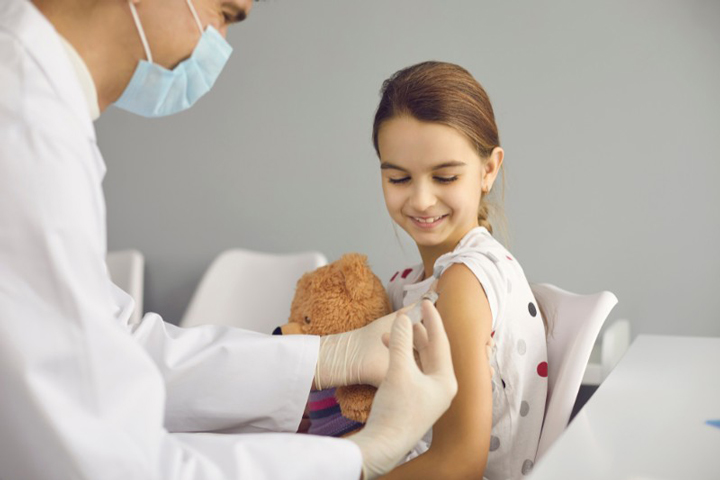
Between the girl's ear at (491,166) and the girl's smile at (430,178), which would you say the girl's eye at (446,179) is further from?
the girl's ear at (491,166)

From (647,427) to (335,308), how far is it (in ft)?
2.12

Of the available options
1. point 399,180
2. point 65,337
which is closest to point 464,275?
point 399,180

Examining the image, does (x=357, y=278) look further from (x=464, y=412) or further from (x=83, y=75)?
(x=83, y=75)

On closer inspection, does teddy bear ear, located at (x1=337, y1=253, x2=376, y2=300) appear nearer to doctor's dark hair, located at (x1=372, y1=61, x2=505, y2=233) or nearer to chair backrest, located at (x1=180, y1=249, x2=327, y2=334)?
doctor's dark hair, located at (x1=372, y1=61, x2=505, y2=233)

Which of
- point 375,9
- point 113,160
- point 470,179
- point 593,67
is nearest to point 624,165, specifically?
point 593,67

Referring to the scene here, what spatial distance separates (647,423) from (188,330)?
75 centimetres

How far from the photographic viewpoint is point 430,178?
1.38 meters

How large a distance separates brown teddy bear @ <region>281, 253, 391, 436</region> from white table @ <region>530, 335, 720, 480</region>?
460 mm

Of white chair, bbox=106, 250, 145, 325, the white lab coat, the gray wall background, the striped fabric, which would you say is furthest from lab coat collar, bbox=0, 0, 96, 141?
white chair, bbox=106, 250, 145, 325

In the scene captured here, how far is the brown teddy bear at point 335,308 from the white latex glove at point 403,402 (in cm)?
43

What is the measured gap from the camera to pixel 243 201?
2824 millimetres

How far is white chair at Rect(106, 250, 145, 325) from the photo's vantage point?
2809 millimetres

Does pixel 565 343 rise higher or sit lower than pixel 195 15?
lower

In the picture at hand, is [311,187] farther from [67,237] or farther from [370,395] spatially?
[67,237]
